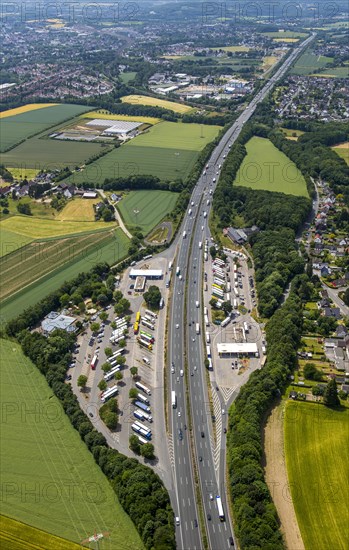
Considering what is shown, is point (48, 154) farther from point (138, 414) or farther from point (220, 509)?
point (220, 509)

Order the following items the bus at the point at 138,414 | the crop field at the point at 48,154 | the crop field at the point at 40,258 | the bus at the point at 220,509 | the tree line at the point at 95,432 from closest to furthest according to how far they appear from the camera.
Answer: the tree line at the point at 95,432, the bus at the point at 220,509, the bus at the point at 138,414, the crop field at the point at 40,258, the crop field at the point at 48,154

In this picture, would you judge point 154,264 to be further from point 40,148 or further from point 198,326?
point 40,148

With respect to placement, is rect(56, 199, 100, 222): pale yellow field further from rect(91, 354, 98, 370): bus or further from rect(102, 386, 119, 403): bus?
rect(102, 386, 119, 403): bus

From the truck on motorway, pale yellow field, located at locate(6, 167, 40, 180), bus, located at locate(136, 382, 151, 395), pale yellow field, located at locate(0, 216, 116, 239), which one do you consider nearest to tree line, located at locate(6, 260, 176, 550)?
bus, located at locate(136, 382, 151, 395)

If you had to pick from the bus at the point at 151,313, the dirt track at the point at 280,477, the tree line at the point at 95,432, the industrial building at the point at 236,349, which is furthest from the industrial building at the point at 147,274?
the dirt track at the point at 280,477

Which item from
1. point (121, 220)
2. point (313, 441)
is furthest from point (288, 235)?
point (313, 441)

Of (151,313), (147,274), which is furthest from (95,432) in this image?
(147,274)

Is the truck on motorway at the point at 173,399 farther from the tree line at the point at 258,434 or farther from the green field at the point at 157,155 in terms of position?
the green field at the point at 157,155
